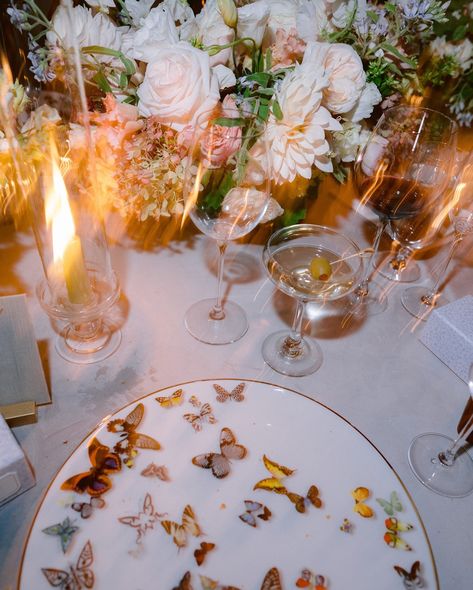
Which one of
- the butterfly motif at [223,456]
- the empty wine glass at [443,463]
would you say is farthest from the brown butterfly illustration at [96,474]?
the empty wine glass at [443,463]

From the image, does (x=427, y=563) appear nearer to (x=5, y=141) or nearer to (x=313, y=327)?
(x=313, y=327)

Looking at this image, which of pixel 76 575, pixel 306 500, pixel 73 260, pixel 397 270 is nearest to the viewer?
pixel 76 575

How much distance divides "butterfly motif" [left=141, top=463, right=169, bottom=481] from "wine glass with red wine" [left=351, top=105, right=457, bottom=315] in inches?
23.6

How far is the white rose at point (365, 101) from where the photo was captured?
3.06 feet

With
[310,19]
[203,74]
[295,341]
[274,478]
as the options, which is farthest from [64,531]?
[310,19]

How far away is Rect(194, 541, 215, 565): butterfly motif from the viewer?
1.84 feet

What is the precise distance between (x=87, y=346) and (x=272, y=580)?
478mm

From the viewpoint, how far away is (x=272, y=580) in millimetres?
552

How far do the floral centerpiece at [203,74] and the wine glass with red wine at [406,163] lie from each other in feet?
0.25

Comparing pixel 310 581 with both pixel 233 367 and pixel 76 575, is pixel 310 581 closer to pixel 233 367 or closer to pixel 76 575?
pixel 76 575

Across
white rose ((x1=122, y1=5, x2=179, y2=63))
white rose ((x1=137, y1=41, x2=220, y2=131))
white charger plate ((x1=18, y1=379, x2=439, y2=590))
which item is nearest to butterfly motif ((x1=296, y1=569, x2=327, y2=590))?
white charger plate ((x1=18, y1=379, x2=439, y2=590))

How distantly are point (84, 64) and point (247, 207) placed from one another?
1.32 ft

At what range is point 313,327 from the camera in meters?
0.94

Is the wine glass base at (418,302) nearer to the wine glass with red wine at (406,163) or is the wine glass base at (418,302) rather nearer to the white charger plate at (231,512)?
the wine glass with red wine at (406,163)
